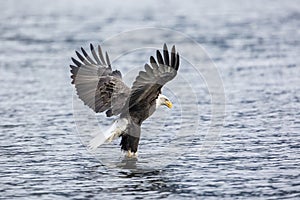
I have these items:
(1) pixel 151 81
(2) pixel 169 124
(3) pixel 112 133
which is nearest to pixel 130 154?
(3) pixel 112 133

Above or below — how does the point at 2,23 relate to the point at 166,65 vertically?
above

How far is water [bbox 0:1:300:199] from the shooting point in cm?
880

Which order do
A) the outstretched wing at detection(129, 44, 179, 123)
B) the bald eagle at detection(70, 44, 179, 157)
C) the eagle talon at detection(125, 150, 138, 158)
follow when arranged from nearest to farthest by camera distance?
the outstretched wing at detection(129, 44, 179, 123), the bald eagle at detection(70, 44, 179, 157), the eagle talon at detection(125, 150, 138, 158)

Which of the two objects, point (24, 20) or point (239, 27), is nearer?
point (239, 27)

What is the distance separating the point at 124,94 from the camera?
402 inches

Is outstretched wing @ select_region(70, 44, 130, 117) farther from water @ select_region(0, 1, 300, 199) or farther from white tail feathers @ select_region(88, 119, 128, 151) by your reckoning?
water @ select_region(0, 1, 300, 199)

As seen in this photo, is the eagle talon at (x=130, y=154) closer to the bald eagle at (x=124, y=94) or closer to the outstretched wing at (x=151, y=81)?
the bald eagle at (x=124, y=94)

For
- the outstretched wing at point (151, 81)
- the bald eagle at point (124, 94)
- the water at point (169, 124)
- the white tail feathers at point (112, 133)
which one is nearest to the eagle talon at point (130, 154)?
the bald eagle at point (124, 94)

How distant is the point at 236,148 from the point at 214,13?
18.7m

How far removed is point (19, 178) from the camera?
918 centimetres

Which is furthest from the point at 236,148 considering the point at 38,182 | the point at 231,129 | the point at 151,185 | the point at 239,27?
the point at 239,27

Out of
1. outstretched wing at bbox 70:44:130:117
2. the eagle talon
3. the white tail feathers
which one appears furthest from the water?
outstretched wing at bbox 70:44:130:117

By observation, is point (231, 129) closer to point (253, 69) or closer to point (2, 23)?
point (253, 69)

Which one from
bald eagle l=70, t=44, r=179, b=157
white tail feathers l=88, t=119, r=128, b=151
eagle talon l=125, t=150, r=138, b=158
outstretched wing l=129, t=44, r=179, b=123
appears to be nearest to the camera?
outstretched wing l=129, t=44, r=179, b=123
